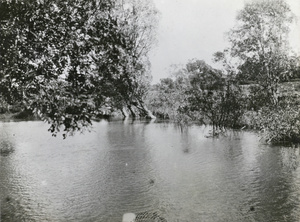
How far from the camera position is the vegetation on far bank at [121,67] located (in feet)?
13.3

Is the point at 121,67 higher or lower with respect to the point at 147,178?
higher

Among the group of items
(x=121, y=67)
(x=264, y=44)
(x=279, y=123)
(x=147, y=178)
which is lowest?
(x=147, y=178)

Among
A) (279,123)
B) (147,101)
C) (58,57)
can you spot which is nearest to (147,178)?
(58,57)

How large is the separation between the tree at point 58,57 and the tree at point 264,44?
2342mm

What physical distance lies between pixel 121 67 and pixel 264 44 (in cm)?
293

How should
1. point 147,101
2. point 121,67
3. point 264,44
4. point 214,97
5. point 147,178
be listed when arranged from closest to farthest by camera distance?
1. point 121,67
2. point 147,178
3. point 264,44
4. point 214,97
5. point 147,101

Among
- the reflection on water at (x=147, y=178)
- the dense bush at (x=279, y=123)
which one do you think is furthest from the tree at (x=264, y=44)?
the reflection on water at (x=147, y=178)

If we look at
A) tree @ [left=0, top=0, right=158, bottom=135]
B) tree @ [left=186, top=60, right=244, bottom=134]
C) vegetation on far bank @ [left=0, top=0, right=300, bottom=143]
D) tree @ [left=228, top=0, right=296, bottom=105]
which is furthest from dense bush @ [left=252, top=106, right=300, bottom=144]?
tree @ [left=0, top=0, right=158, bottom=135]

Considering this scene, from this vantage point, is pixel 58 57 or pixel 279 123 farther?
pixel 279 123

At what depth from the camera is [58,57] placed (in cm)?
427

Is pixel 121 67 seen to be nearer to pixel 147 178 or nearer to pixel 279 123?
pixel 147 178

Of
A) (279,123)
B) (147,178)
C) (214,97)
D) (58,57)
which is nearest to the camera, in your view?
(58,57)

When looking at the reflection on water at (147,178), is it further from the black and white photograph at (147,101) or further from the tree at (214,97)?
the tree at (214,97)

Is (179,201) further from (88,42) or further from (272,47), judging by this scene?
(272,47)
